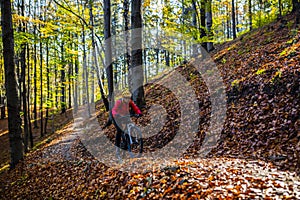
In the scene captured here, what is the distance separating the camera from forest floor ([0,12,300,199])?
441 centimetres

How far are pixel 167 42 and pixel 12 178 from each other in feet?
71.2

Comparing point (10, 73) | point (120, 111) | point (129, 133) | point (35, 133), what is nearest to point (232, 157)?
point (129, 133)

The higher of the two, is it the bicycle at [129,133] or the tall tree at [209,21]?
the tall tree at [209,21]

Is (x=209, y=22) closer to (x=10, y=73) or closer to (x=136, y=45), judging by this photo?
(x=136, y=45)

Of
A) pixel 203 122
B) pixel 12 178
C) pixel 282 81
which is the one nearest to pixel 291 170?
pixel 282 81

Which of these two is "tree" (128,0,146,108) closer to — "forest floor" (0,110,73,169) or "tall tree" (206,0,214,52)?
"tall tree" (206,0,214,52)

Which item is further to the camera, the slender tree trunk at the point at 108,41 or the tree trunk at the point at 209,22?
the tree trunk at the point at 209,22

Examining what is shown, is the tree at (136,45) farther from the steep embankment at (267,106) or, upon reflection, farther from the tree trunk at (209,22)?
the tree trunk at (209,22)

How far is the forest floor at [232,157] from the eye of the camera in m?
4.41

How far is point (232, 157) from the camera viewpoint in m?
5.86

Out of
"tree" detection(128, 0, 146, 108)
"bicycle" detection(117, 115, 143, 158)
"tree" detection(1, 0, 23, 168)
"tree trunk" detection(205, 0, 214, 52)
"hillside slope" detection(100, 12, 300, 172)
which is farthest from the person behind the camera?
"tree trunk" detection(205, 0, 214, 52)

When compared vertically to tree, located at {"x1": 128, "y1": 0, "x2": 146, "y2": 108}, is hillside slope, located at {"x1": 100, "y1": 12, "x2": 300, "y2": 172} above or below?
below

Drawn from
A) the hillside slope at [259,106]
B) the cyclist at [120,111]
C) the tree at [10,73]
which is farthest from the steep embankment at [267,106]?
the tree at [10,73]

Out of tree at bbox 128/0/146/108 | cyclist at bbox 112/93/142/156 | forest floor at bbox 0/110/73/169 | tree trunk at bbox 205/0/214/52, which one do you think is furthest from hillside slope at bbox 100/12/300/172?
forest floor at bbox 0/110/73/169
